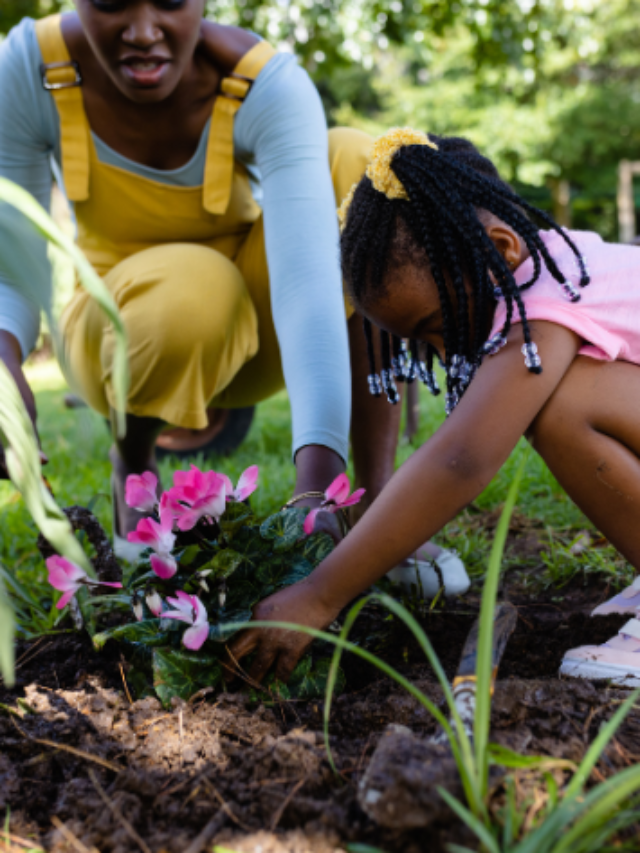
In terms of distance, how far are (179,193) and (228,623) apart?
146 cm

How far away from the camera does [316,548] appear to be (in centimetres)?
140

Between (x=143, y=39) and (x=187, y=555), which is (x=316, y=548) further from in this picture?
(x=143, y=39)

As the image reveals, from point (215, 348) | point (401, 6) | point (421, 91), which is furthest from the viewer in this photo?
point (421, 91)

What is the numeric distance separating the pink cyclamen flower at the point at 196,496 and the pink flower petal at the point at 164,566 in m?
0.06

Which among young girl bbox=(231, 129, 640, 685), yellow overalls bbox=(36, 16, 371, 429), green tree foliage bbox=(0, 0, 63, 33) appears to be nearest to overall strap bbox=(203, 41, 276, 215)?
yellow overalls bbox=(36, 16, 371, 429)

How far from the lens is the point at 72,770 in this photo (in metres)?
1.12

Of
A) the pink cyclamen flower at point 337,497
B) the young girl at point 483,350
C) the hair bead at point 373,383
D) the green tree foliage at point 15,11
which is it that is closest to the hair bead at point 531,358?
the young girl at point 483,350

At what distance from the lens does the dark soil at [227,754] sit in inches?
36.7

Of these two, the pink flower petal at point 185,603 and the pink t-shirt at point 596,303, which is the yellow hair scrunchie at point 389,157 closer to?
the pink t-shirt at point 596,303

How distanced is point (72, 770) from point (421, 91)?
2129 centimetres

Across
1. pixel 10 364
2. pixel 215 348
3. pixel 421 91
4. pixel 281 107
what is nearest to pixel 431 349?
pixel 215 348

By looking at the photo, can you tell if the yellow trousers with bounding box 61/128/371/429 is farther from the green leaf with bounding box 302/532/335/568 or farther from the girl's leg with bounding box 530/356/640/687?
the girl's leg with bounding box 530/356/640/687

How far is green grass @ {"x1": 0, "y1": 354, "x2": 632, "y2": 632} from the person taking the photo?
6.61 ft

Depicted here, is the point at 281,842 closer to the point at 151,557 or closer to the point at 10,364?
the point at 151,557
